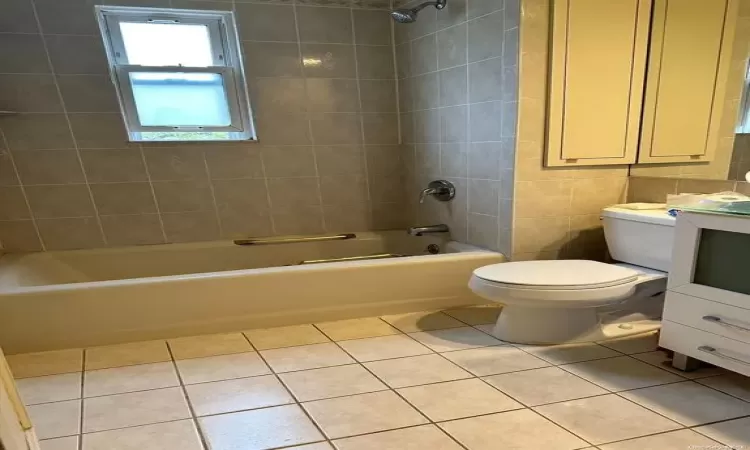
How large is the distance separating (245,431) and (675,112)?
7.58ft

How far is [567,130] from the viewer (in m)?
2.10

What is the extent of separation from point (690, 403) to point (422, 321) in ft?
3.55

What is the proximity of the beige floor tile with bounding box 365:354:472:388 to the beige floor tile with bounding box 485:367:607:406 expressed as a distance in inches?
5.5

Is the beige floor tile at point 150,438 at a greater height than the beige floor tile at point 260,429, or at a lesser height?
greater

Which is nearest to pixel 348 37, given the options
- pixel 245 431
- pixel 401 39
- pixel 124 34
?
pixel 401 39

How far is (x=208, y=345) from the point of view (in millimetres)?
1939

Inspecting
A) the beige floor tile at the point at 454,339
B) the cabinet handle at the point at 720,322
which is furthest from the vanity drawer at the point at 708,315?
the beige floor tile at the point at 454,339

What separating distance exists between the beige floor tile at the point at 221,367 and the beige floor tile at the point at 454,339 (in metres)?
0.68

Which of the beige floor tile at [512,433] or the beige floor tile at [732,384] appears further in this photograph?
the beige floor tile at [732,384]

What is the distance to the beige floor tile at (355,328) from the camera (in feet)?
6.59

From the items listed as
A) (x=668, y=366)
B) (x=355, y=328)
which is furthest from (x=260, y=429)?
(x=668, y=366)

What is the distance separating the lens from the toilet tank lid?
178 centimetres

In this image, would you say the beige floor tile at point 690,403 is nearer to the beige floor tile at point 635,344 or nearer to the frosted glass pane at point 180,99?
the beige floor tile at point 635,344

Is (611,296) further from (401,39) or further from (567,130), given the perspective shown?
(401,39)
